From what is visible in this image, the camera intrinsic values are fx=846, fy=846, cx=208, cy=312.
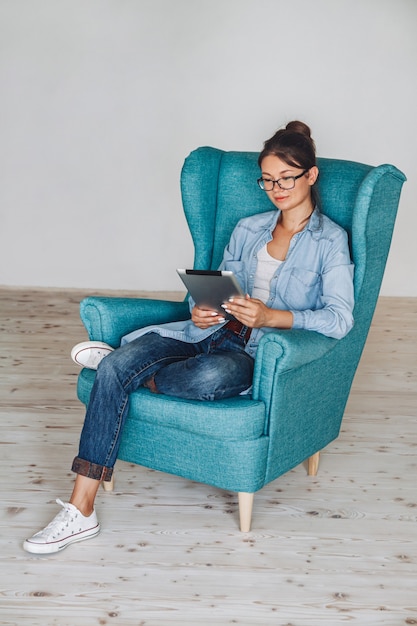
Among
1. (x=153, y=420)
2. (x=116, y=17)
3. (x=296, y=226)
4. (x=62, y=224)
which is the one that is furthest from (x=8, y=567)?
(x=116, y=17)

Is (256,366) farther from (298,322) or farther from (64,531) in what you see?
(64,531)

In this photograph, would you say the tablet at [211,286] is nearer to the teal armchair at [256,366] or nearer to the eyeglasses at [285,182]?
the teal armchair at [256,366]

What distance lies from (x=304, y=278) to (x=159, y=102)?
2.77m

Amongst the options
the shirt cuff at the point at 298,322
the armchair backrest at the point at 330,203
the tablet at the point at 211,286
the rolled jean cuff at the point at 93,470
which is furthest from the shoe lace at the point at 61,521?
the armchair backrest at the point at 330,203

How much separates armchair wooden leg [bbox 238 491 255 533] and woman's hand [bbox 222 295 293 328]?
0.49 metres

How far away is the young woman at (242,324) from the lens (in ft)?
7.82

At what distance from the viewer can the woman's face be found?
8.35 feet

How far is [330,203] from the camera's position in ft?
Result: 9.00

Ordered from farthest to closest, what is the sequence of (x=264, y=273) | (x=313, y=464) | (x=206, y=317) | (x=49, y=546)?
(x=313, y=464)
(x=264, y=273)
(x=206, y=317)
(x=49, y=546)

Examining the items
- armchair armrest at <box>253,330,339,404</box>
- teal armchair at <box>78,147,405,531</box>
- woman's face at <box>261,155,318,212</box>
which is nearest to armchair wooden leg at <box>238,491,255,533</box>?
teal armchair at <box>78,147,405,531</box>

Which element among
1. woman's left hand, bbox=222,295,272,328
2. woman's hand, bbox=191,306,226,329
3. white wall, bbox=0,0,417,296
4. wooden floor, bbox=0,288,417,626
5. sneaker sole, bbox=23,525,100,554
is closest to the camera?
wooden floor, bbox=0,288,417,626

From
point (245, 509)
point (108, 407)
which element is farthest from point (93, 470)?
point (245, 509)

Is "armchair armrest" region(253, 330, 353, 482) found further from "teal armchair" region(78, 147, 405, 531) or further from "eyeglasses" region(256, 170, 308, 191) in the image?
"eyeglasses" region(256, 170, 308, 191)

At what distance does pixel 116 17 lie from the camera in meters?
4.93
